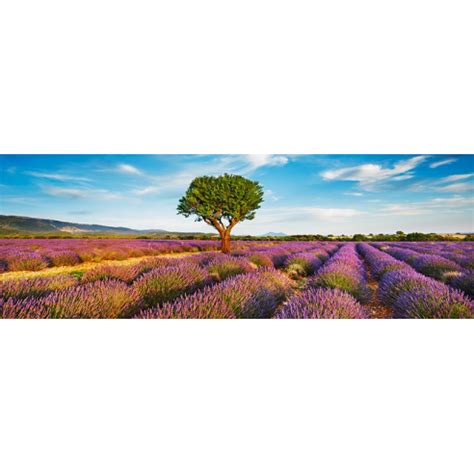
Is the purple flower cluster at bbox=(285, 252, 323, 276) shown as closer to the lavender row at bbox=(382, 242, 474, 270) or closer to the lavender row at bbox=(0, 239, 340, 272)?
the lavender row at bbox=(0, 239, 340, 272)

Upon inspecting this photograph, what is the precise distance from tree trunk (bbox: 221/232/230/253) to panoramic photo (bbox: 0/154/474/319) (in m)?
0.22

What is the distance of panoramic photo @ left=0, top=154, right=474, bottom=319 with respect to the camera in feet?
7.65

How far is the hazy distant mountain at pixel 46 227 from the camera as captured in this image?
261 centimetres

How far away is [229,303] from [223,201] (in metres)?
2.13

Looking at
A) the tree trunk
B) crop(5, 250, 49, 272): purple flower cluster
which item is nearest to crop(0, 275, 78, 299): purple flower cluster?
crop(5, 250, 49, 272): purple flower cluster

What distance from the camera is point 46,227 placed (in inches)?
112

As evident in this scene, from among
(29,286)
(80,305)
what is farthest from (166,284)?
(29,286)

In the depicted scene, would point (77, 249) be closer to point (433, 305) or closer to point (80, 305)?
point (80, 305)

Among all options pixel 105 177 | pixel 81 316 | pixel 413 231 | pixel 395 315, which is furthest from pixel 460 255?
pixel 105 177

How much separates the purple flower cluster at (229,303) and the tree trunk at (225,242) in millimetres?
1166

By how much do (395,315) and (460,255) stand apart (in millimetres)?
1787

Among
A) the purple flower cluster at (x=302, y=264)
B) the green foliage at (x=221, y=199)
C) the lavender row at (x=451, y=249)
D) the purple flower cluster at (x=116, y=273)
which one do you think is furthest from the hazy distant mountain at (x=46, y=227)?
the lavender row at (x=451, y=249)

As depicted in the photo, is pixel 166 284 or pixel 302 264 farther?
pixel 302 264
